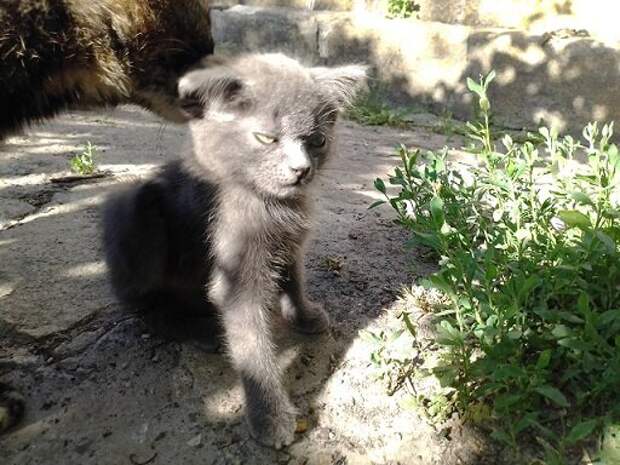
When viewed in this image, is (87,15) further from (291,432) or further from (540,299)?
(540,299)

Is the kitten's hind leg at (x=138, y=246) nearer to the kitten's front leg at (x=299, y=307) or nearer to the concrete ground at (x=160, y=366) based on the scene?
the concrete ground at (x=160, y=366)

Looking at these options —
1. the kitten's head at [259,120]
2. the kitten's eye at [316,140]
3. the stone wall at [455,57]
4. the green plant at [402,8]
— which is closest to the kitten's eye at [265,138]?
the kitten's head at [259,120]

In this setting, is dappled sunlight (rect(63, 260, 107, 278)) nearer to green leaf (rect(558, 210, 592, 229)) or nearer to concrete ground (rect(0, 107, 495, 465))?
concrete ground (rect(0, 107, 495, 465))

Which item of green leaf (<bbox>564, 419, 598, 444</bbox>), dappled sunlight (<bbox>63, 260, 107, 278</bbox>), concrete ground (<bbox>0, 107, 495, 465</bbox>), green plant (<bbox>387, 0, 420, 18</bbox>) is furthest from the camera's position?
green plant (<bbox>387, 0, 420, 18</bbox>)

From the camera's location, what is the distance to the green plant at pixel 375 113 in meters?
6.17

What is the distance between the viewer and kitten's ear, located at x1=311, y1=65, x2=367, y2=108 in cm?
221

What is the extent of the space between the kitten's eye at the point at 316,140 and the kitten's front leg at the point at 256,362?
2.08 ft

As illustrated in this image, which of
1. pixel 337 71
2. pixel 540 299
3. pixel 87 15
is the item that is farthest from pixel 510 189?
pixel 87 15

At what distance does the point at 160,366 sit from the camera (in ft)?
7.03

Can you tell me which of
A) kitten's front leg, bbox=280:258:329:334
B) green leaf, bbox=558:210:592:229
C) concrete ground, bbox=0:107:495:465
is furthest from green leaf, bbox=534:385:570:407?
kitten's front leg, bbox=280:258:329:334

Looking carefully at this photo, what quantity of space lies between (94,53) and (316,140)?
90 centimetres

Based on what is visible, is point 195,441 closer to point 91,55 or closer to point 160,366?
point 160,366

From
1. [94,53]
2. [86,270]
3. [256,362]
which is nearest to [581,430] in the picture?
[256,362]

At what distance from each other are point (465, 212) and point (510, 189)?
12.6 inches
